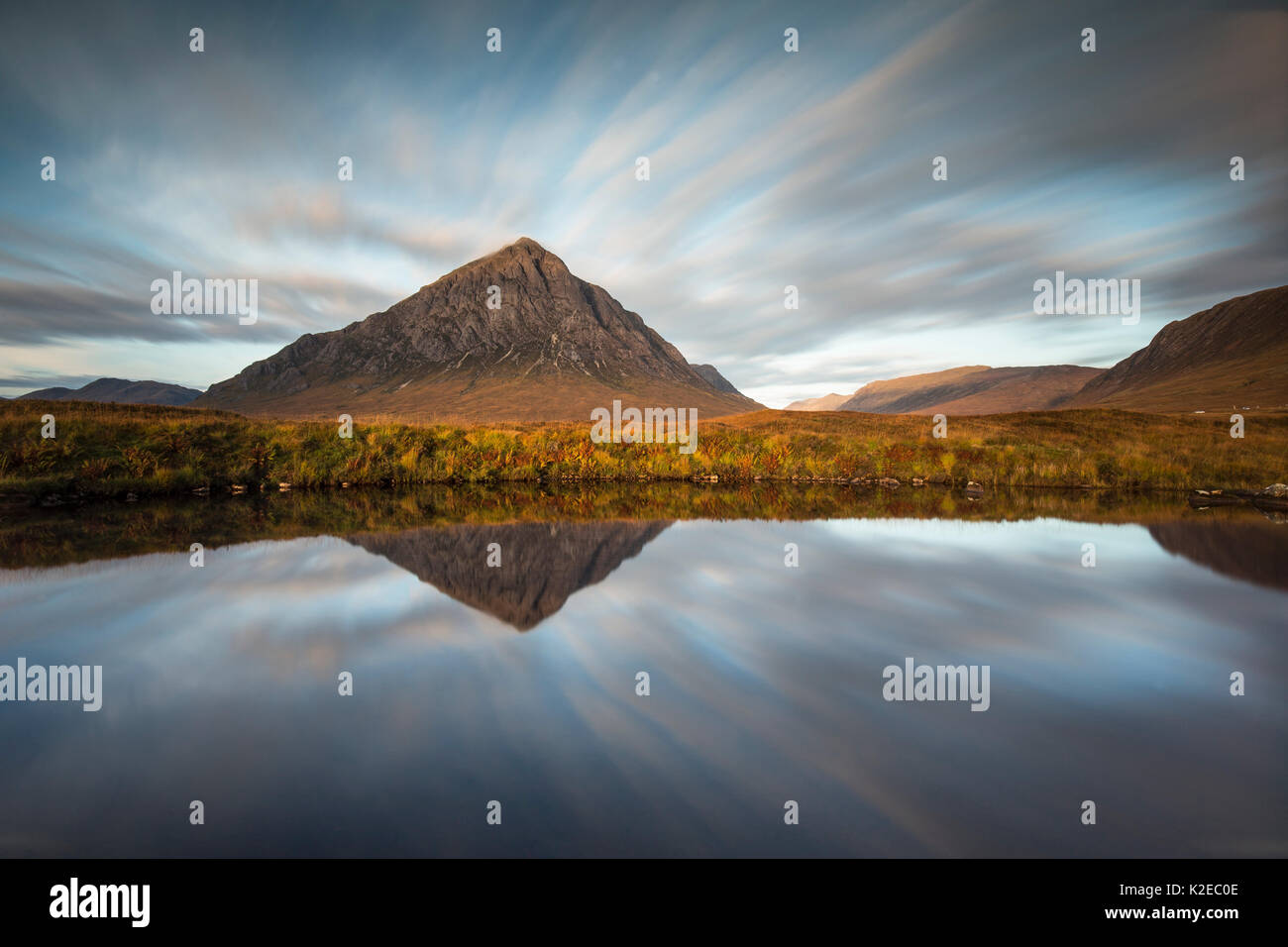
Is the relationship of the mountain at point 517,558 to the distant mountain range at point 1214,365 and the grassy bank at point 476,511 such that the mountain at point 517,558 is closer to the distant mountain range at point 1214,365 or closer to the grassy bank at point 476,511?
the grassy bank at point 476,511

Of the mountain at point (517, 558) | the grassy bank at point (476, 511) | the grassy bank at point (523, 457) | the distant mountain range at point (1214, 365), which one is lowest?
the mountain at point (517, 558)

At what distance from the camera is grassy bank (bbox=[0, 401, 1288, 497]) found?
16469 mm

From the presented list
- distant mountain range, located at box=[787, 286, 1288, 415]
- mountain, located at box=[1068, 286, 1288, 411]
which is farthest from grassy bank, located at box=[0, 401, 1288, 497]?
mountain, located at box=[1068, 286, 1288, 411]

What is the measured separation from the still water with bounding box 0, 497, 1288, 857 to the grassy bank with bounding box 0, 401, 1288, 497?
10.9m

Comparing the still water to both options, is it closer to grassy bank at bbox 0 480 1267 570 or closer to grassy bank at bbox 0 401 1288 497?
grassy bank at bbox 0 480 1267 570

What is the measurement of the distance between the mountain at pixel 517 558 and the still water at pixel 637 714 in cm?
8

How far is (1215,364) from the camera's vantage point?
449 ft

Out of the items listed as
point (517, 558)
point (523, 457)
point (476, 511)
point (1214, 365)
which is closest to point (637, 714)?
point (517, 558)

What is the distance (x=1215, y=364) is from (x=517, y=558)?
19640cm

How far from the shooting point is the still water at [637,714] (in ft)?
9.48

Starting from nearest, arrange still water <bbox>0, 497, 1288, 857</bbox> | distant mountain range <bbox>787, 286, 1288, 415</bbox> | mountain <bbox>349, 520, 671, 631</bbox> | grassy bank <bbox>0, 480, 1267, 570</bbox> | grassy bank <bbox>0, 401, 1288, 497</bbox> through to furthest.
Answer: still water <bbox>0, 497, 1288, 857</bbox> < mountain <bbox>349, 520, 671, 631</bbox> < grassy bank <bbox>0, 480, 1267, 570</bbox> < grassy bank <bbox>0, 401, 1288, 497</bbox> < distant mountain range <bbox>787, 286, 1288, 415</bbox>

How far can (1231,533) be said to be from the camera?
11195 millimetres

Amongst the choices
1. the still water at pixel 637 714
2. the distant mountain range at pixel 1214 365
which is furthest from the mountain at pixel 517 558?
the distant mountain range at pixel 1214 365
